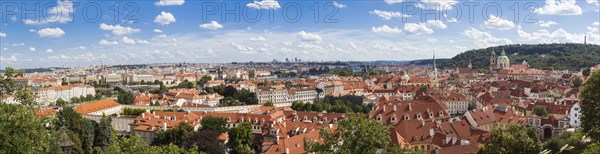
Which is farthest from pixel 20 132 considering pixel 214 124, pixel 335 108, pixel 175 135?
pixel 335 108

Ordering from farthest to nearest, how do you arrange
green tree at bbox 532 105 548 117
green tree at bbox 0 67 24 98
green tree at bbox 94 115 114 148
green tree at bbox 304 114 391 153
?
green tree at bbox 532 105 548 117 → green tree at bbox 94 115 114 148 → green tree at bbox 0 67 24 98 → green tree at bbox 304 114 391 153

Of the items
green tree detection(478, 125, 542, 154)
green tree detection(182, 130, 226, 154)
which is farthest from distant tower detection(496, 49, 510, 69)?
green tree detection(478, 125, 542, 154)

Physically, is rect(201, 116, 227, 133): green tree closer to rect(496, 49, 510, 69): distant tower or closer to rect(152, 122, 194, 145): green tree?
rect(152, 122, 194, 145): green tree

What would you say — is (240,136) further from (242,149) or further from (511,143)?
(511,143)

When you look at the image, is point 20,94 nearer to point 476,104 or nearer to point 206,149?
point 206,149

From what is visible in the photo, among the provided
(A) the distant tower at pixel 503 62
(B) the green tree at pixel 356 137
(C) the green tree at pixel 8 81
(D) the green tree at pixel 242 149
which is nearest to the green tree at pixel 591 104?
(B) the green tree at pixel 356 137

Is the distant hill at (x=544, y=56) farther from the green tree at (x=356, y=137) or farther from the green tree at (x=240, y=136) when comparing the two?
the green tree at (x=356, y=137)

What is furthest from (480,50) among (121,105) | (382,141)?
(382,141)
